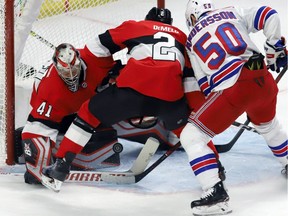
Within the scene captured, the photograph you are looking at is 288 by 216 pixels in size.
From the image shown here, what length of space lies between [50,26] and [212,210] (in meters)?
1.61

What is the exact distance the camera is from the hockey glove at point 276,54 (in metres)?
2.52

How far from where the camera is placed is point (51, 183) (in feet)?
8.45

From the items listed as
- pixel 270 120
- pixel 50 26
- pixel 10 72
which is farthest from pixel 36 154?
pixel 50 26

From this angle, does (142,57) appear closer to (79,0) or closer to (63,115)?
(63,115)

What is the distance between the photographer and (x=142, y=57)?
254 centimetres

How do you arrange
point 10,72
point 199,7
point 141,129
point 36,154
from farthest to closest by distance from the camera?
1. point 141,129
2. point 10,72
3. point 36,154
4. point 199,7

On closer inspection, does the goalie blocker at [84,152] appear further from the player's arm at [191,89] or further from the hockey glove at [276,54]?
the hockey glove at [276,54]

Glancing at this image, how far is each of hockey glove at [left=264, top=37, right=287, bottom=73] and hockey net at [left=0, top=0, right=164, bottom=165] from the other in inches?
39.2

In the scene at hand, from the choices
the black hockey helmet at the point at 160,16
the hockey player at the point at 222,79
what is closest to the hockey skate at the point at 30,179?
the hockey player at the point at 222,79

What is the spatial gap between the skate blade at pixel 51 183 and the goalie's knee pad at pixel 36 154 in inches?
3.7

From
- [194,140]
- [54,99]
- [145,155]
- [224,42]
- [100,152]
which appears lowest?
[100,152]

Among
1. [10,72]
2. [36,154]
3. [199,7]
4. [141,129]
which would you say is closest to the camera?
[199,7]

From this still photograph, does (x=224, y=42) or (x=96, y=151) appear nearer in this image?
(x=224, y=42)

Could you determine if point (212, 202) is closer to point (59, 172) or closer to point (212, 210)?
point (212, 210)
